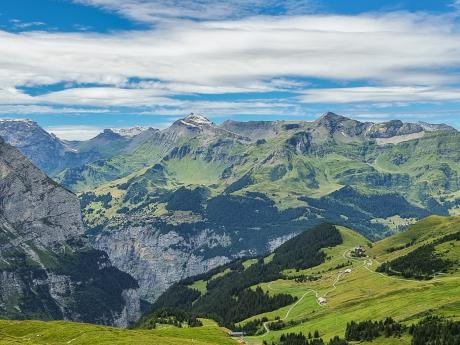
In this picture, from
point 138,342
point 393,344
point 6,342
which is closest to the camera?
point 6,342

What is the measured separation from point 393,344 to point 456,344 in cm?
2581

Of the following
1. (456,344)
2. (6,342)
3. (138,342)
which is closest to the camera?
(6,342)

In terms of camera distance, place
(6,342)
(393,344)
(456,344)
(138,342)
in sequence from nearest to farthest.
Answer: (6,342) < (138,342) < (456,344) < (393,344)

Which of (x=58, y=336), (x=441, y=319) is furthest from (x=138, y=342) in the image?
(x=441, y=319)

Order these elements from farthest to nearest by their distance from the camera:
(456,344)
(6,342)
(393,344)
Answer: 1. (393,344)
2. (456,344)
3. (6,342)

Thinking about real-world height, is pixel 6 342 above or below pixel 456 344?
above

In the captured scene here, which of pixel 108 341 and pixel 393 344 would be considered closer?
pixel 108 341

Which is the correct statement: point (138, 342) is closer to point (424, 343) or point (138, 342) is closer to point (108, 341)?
point (108, 341)

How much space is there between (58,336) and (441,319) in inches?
5226

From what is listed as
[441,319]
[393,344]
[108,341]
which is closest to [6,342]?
[108,341]

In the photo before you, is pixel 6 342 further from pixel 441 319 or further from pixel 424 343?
pixel 441 319

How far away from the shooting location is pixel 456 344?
176 metres

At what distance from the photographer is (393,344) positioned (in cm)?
19738

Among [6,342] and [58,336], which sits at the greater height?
[6,342]
